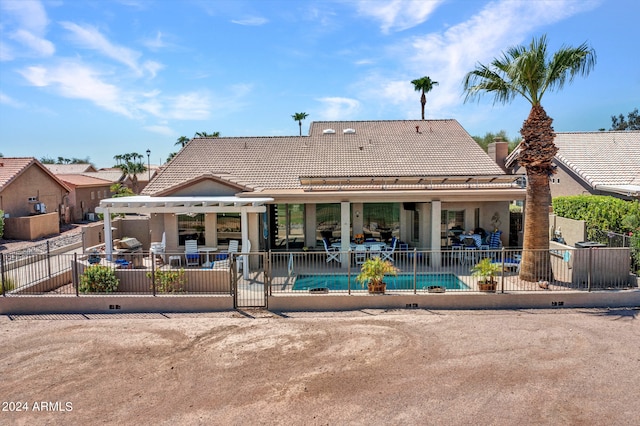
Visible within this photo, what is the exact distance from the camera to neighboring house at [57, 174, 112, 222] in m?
42.4

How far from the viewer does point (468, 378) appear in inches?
335

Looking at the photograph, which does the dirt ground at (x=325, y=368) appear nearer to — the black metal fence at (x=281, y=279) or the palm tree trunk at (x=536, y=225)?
the black metal fence at (x=281, y=279)

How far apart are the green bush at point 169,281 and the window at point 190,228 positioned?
612 cm

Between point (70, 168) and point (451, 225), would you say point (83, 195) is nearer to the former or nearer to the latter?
point (70, 168)

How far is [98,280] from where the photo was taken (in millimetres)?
13656

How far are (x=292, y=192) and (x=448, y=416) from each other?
1328 cm

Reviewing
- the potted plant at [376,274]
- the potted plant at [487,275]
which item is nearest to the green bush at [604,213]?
the potted plant at [487,275]

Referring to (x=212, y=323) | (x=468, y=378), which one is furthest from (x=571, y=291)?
(x=212, y=323)

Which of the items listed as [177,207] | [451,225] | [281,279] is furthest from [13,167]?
[451,225]

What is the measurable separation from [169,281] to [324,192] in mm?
7934

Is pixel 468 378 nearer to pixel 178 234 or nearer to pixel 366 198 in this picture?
pixel 366 198

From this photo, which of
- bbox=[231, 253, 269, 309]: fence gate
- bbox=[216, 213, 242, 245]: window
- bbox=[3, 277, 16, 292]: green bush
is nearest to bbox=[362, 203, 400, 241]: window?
bbox=[231, 253, 269, 309]: fence gate

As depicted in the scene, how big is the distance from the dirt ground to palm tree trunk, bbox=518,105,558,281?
2878 millimetres

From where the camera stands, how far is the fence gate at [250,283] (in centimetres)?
1310
